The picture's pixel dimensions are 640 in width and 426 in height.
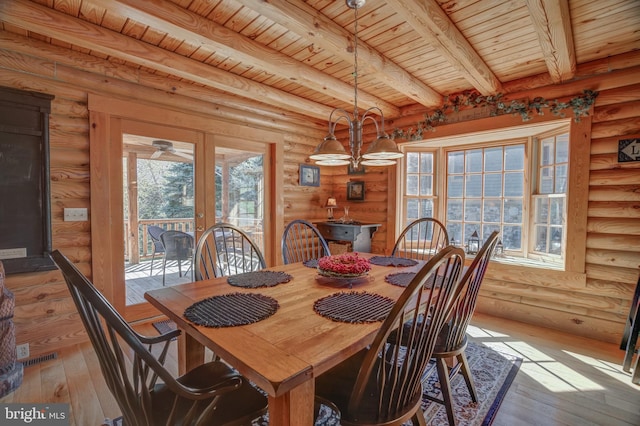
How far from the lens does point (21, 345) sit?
232cm

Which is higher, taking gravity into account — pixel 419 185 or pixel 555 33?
pixel 555 33

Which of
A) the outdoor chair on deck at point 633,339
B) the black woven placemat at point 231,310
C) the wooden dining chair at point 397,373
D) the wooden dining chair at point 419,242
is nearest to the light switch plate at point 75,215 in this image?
the black woven placemat at point 231,310

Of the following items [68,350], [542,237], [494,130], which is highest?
[494,130]

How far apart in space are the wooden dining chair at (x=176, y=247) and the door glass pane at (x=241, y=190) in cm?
42

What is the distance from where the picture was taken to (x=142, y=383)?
35.6 inches

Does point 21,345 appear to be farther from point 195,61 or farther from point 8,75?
point 195,61

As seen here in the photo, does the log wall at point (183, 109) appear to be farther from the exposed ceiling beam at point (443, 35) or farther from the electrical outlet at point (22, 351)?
the exposed ceiling beam at point (443, 35)

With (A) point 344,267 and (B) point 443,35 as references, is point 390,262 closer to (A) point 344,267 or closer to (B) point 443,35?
(A) point 344,267

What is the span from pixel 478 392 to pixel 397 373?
1.30m

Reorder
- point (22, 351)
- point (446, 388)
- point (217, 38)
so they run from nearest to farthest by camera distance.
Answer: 1. point (446, 388)
2. point (217, 38)
3. point (22, 351)

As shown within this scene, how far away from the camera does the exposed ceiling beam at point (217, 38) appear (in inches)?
71.6

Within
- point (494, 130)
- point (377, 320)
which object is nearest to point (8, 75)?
point (377, 320)

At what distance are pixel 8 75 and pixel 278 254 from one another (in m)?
3.04

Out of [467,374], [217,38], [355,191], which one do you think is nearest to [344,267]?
[467,374]
